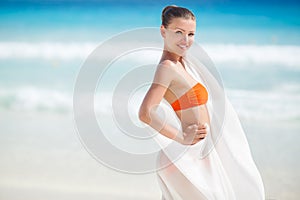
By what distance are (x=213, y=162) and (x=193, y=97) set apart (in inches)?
11.3

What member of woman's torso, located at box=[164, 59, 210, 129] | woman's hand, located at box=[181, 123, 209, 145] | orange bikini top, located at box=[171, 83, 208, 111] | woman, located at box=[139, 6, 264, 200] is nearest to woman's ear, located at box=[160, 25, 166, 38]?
woman, located at box=[139, 6, 264, 200]

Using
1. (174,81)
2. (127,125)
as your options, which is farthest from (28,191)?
(174,81)

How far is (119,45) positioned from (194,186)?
633mm

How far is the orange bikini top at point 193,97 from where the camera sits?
196cm

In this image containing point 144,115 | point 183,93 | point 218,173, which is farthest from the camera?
point 218,173

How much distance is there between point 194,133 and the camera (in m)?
1.90

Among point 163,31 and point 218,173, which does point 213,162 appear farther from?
point 163,31

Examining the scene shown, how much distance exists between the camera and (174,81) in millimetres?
1942

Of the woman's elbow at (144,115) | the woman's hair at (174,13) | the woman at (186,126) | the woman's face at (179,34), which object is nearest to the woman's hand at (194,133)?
the woman at (186,126)

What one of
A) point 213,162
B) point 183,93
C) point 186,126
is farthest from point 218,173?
point 183,93

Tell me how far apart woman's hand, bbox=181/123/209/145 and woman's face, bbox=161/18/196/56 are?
29 cm

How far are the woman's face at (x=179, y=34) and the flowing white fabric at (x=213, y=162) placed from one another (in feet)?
0.34

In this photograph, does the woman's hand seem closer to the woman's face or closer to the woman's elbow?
the woman's elbow

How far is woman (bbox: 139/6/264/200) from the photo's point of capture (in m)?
1.90
